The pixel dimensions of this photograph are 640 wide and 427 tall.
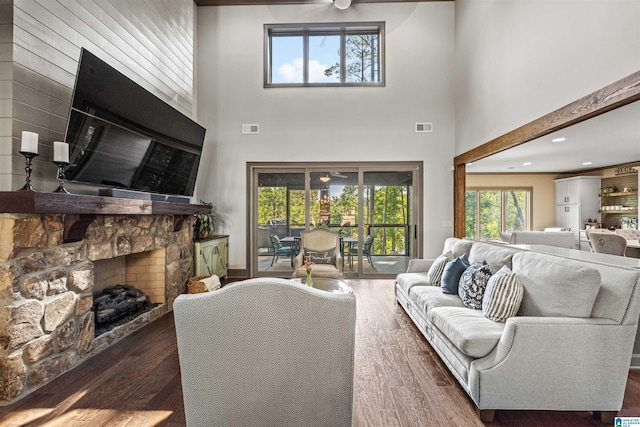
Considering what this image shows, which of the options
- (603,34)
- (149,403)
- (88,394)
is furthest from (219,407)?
(603,34)

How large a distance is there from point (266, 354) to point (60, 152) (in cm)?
223

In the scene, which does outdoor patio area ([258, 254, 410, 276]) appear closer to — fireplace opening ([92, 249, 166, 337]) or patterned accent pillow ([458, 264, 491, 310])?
fireplace opening ([92, 249, 166, 337])

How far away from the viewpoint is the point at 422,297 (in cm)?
321

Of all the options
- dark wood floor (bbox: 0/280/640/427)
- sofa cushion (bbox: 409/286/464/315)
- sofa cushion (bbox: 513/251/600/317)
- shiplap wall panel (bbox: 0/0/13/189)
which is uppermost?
shiplap wall panel (bbox: 0/0/13/189)

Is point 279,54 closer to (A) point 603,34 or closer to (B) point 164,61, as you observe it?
(B) point 164,61

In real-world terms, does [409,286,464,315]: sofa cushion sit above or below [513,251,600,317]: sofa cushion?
below

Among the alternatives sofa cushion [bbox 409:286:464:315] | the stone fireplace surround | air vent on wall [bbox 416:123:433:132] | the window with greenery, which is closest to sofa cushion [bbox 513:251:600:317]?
sofa cushion [bbox 409:286:464:315]

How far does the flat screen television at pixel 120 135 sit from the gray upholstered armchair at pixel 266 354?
218 cm

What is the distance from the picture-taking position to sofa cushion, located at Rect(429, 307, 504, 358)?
6.76 ft

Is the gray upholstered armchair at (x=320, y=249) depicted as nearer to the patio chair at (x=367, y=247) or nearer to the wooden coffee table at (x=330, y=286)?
the patio chair at (x=367, y=247)

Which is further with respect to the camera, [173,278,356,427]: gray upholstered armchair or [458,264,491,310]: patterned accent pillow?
[458,264,491,310]: patterned accent pillow

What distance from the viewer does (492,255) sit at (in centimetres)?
306

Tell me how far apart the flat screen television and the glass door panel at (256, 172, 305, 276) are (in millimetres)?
1986

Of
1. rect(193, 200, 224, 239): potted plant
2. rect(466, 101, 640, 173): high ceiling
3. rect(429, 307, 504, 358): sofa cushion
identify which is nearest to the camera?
rect(429, 307, 504, 358): sofa cushion
